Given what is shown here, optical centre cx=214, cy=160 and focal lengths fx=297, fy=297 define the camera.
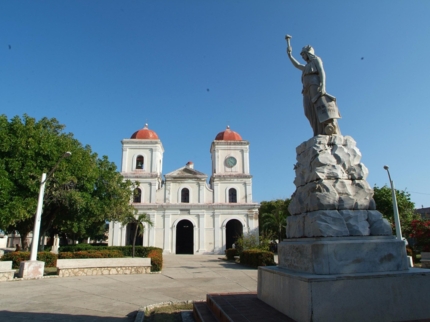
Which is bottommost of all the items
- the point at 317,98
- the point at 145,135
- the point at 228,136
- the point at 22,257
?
the point at 22,257

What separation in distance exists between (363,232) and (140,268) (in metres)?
10.9

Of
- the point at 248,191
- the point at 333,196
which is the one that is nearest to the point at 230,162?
the point at 248,191

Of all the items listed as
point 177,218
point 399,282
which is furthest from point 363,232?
point 177,218

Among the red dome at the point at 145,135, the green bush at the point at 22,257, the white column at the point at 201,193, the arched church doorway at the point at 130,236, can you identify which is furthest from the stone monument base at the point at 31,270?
the red dome at the point at 145,135

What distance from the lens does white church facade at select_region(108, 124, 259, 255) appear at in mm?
29805

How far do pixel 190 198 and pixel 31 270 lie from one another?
2096 cm

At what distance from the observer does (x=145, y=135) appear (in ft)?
108

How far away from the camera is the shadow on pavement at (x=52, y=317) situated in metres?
5.05

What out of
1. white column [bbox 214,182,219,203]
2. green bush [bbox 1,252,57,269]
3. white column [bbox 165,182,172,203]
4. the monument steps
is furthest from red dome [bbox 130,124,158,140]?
the monument steps

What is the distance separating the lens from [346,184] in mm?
4055

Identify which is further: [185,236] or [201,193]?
[185,236]

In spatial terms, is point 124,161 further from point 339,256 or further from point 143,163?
point 339,256

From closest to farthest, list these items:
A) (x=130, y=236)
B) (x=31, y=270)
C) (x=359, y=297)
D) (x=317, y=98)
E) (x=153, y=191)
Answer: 1. (x=359, y=297)
2. (x=317, y=98)
3. (x=31, y=270)
4. (x=130, y=236)
5. (x=153, y=191)

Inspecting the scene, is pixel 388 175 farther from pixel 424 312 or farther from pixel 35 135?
pixel 35 135
